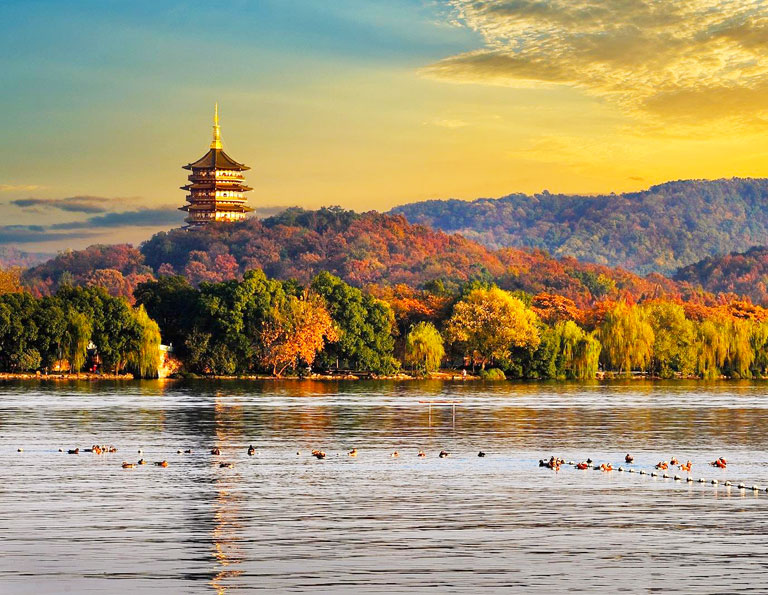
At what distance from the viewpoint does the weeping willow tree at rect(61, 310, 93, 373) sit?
277ft

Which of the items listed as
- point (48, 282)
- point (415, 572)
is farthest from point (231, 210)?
point (415, 572)

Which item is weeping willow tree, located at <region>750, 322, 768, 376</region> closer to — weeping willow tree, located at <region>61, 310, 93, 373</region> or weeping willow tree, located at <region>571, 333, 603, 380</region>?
weeping willow tree, located at <region>571, 333, 603, 380</region>

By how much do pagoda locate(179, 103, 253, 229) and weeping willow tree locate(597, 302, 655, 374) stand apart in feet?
308

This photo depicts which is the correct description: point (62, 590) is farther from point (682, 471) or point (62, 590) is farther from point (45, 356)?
point (45, 356)

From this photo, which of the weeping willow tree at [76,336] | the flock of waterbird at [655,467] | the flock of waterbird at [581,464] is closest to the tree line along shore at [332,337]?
the weeping willow tree at [76,336]

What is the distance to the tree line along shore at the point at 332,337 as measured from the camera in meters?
87.1

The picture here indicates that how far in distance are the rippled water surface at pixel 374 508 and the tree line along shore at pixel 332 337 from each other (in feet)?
125

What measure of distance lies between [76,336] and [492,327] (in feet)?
112

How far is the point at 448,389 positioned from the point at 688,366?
30.5 m

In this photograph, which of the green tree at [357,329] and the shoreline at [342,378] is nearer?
the shoreline at [342,378]

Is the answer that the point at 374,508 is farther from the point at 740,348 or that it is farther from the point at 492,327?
the point at 740,348

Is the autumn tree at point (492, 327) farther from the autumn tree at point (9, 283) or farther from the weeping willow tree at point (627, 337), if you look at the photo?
the autumn tree at point (9, 283)

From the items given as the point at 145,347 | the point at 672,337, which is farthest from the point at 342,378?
the point at 672,337

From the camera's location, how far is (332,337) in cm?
9444
